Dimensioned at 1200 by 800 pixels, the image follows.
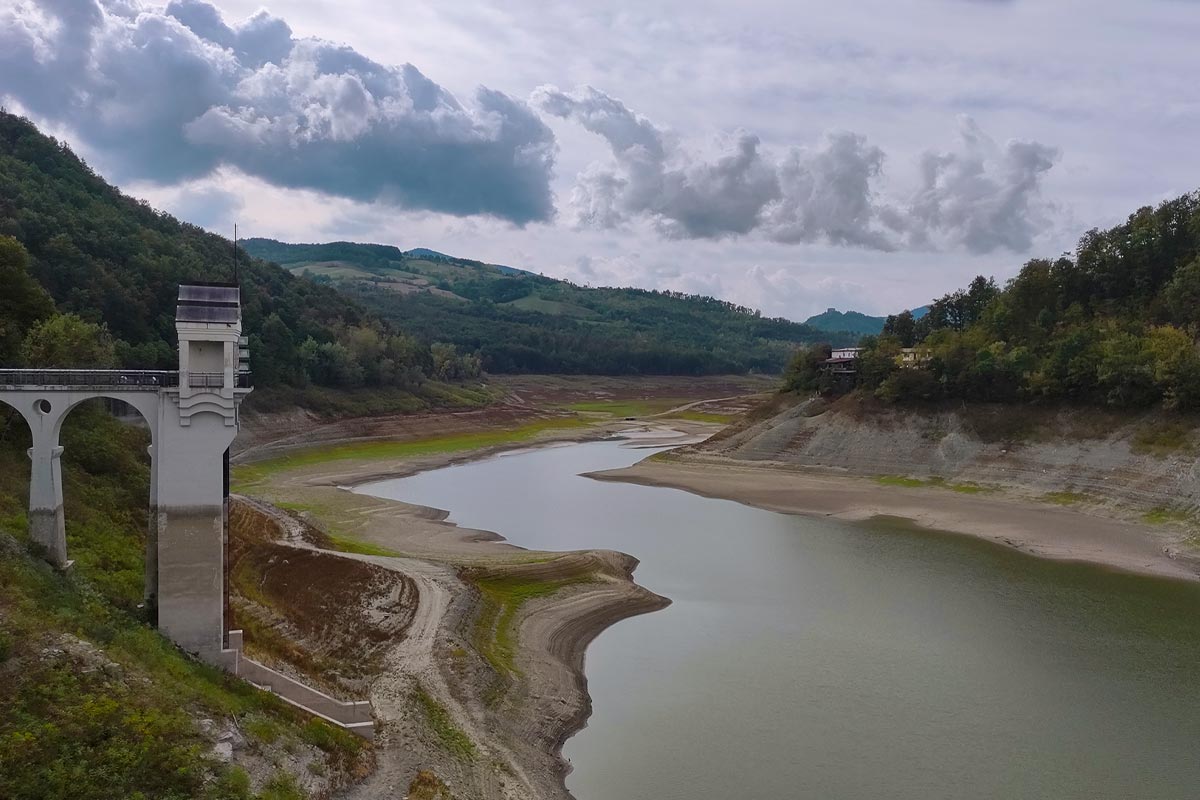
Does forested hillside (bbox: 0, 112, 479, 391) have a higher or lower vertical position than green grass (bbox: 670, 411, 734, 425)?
higher

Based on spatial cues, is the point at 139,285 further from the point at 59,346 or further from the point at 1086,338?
the point at 1086,338

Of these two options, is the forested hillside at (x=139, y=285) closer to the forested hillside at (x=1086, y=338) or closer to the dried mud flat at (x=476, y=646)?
the dried mud flat at (x=476, y=646)

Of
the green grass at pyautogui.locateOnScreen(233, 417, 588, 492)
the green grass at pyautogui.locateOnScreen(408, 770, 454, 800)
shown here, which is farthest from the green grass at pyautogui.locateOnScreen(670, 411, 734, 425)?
the green grass at pyautogui.locateOnScreen(408, 770, 454, 800)

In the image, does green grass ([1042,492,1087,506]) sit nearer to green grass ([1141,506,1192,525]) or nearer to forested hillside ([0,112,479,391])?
green grass ([1141,506,1192,525])

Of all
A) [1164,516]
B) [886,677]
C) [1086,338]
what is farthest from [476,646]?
[1086,338]

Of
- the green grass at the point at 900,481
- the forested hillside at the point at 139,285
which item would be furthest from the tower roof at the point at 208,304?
the green grass at the point at 900,481
